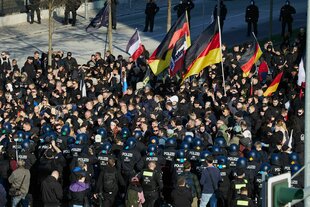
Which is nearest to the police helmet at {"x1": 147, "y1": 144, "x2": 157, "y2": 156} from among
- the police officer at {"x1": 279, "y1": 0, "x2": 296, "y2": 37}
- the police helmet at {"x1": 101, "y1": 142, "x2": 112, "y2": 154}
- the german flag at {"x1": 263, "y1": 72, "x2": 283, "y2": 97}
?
the police helmet at {"x1": 101, "y1": 142, "x2": 112, "y2": 154}

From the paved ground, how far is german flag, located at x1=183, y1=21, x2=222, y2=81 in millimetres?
12697

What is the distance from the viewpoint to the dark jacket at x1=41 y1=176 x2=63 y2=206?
20703 millimetres

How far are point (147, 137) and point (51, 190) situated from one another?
3618mm

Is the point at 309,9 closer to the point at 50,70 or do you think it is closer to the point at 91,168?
the point at 91,168

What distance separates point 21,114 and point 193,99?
4.36m

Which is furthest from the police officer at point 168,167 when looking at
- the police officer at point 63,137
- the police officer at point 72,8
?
the police officer at point 72,8

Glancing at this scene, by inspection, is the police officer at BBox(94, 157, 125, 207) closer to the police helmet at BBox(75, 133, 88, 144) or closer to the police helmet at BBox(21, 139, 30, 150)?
the police helmet at BBox(75, 133, 88, 144)

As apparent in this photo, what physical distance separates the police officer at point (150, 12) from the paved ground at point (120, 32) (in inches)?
15.0

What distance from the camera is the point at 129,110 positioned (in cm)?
2636

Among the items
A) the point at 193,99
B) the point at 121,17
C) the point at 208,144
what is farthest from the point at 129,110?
the point at 121,17

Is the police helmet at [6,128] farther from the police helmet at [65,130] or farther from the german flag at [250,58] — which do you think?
the german flag at [250,58]

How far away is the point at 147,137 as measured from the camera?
2377cm

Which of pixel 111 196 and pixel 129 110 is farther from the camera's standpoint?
pixel 129 110

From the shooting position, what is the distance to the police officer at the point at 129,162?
2166 centimetres
